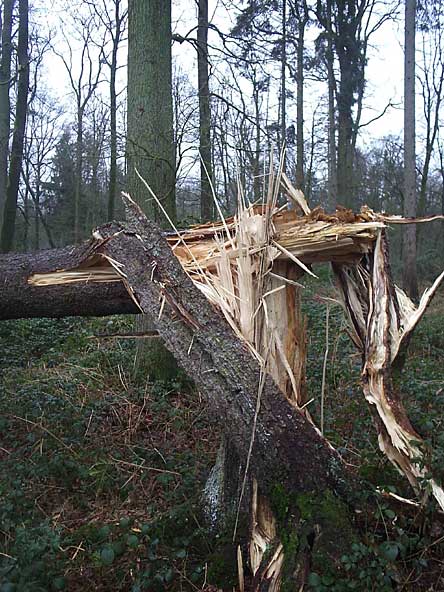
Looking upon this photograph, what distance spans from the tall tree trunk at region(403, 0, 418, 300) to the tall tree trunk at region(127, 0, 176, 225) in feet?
28.1

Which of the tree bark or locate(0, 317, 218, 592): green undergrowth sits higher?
the tree bark

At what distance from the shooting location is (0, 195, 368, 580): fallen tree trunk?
261 centimetres

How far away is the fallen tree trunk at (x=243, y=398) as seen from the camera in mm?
2609

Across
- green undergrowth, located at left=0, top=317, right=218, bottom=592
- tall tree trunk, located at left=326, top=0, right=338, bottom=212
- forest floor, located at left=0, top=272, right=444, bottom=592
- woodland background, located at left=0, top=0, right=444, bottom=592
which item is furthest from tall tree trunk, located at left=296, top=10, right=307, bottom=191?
green undergrowth, located at left=0, top=317, right=218, bottom=592

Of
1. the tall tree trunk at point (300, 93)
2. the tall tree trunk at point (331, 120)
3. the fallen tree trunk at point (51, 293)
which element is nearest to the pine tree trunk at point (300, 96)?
the tall tree trunk at point (300, 93)

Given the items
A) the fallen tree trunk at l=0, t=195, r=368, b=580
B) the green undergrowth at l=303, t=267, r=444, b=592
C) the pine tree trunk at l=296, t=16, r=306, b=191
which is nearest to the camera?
the green undergrowth at l=303, t=267, r=444, b=592

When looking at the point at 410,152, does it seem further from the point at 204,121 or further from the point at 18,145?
the point at 18,145

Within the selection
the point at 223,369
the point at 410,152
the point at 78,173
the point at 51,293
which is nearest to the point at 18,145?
the point at 78,173

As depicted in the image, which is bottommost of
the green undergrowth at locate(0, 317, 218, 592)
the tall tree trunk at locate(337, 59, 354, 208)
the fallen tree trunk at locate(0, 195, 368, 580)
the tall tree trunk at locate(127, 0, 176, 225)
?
the green undergrowth at locate(0, 317, 218, 592)

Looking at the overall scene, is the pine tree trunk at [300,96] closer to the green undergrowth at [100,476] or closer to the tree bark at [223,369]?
the green undergrowth at [100,476]

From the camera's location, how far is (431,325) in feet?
31.7

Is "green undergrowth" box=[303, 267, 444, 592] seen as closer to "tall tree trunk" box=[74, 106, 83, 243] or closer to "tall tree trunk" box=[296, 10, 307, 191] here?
"tall tree trunk" box=[296, 10, 307, 191]

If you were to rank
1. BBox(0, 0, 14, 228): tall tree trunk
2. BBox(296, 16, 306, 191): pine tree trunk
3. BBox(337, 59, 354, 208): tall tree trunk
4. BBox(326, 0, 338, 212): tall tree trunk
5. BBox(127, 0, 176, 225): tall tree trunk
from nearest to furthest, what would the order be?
BBox(127, 0, 176, 225): tall tree trunk
BBox(0, 0, 14, 228): tall tree trunk
BBox(296, 16, 306, 191): pine tree trunk
BBox(337, 59, 354, 208): tall tree trunk
BBox(326, 0, 338, 212): tall tree trunk

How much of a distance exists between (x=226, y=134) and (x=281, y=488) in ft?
15.8
